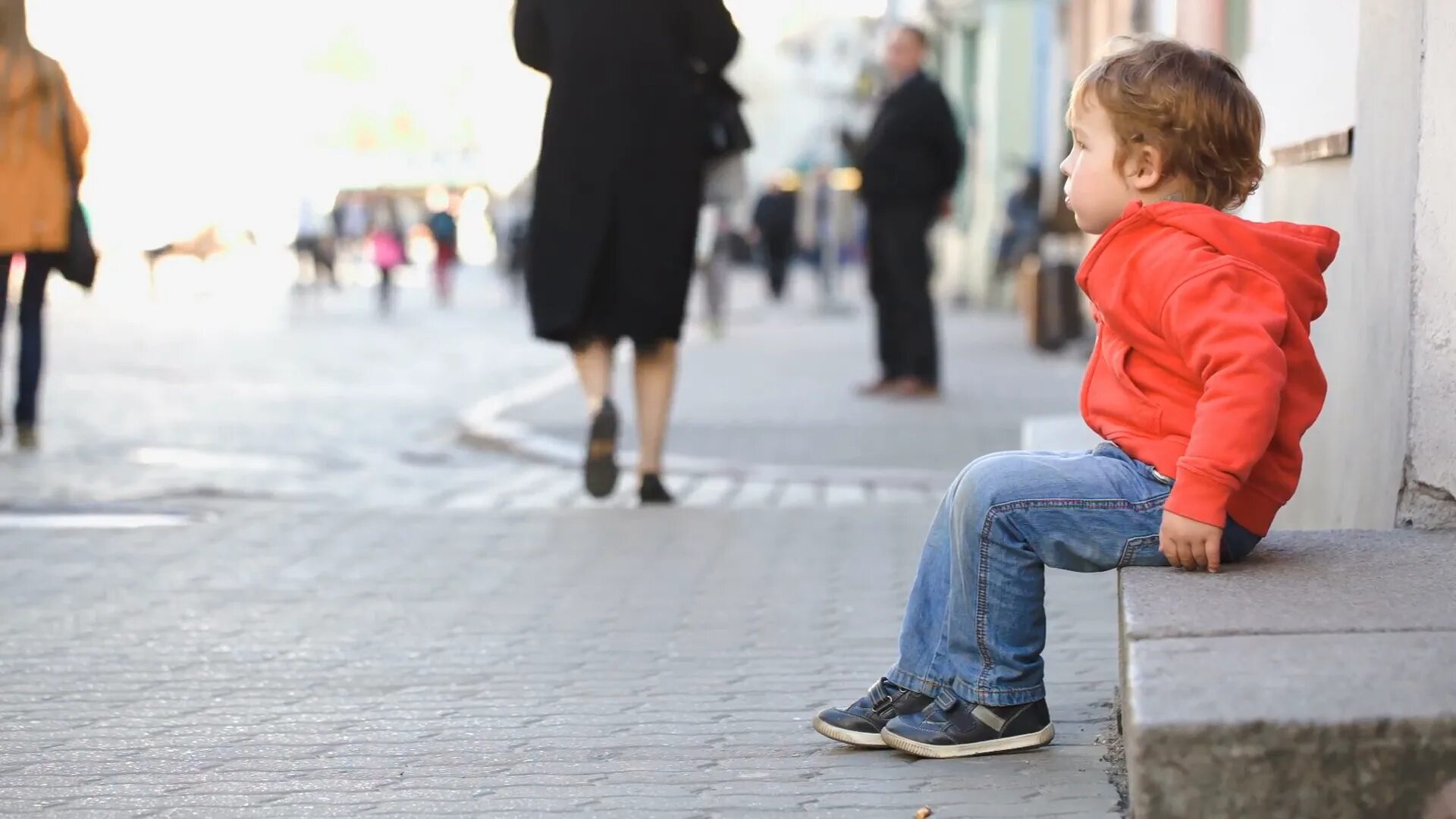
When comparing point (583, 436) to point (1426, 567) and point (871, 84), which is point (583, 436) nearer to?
point (1426, 567)

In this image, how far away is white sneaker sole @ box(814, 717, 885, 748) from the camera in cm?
355

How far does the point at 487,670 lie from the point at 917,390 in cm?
749

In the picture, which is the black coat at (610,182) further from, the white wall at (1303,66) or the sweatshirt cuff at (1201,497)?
the sweatshirt cuff at (1201,497)

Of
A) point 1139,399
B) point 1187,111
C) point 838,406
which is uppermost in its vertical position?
point 1187,111

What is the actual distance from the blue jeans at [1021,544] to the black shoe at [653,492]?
3.73m

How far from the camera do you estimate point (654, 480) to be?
723cm

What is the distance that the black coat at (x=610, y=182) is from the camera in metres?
6.96

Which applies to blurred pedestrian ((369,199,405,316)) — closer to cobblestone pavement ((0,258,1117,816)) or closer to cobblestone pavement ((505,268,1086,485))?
cobblestone pavement ((505,268,1086,485))

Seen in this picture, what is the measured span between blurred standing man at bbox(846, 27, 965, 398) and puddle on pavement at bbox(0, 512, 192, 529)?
5.52 metres

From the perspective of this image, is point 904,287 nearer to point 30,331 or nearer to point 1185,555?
point 30,331

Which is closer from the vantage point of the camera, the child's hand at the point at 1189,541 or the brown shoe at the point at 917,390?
the child's hand at the point at 1189,541

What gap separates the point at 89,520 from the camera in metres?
6.85

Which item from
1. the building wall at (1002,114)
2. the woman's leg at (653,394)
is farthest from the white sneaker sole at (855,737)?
the building wall at (1002,114)

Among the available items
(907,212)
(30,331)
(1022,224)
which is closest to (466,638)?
(30,331)
